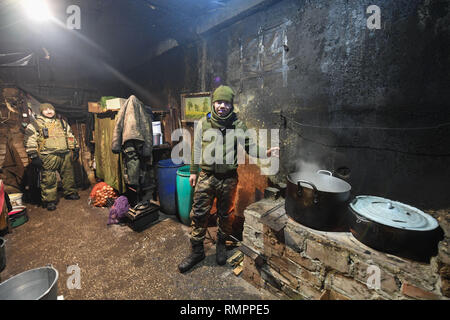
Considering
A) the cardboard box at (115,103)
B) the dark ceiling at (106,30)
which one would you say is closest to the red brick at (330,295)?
the dark ceiling at (106,30)

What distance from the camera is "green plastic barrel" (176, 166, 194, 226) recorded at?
404cm

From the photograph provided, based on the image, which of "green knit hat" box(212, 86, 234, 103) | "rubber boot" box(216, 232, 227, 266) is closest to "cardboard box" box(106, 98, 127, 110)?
"green knit hat" box(212, 86, 234, 103)

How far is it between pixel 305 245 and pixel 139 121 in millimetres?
4028

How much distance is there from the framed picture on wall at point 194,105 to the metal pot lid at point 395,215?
373cm

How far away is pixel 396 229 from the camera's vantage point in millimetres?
1711

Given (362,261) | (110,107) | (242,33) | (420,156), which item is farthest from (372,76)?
(110,107)

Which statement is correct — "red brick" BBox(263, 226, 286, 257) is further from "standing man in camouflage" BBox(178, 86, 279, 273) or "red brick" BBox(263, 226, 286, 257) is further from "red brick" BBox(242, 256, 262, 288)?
"standing man in camouflage" BBox(178, 86, 279, 273)

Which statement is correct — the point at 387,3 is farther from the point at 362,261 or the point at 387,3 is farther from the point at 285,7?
the point at 362,261

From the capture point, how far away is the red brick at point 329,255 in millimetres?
1912

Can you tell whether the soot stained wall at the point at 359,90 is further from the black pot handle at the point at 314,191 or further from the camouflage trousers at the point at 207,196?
the camouflage trousers at the point at 207,196

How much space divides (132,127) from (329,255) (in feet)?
13.7

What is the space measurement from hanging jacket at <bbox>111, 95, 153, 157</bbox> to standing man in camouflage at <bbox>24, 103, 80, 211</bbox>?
240cm

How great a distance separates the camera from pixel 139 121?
14.0 ft

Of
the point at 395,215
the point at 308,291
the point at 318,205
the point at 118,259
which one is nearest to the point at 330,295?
the point at 308,291
